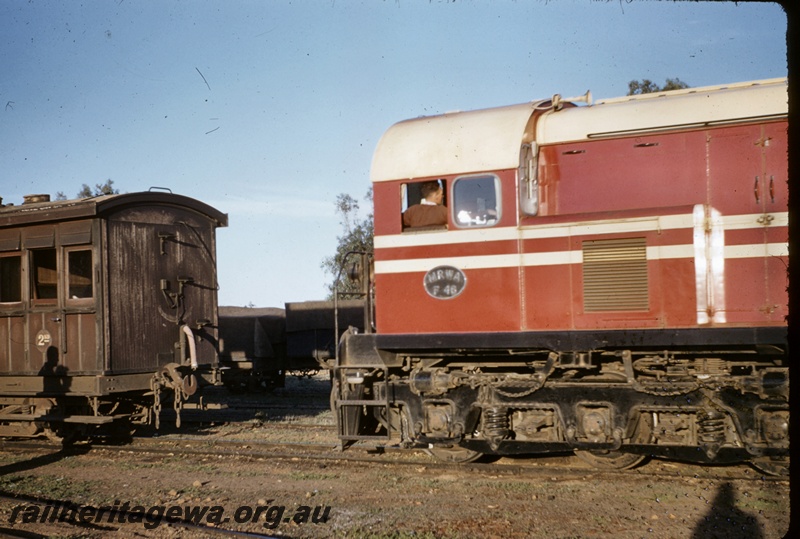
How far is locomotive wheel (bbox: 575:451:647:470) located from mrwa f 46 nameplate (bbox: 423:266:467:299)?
8.43 ft

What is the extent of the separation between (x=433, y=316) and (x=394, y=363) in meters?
0.86

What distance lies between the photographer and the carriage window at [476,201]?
25.3 ft

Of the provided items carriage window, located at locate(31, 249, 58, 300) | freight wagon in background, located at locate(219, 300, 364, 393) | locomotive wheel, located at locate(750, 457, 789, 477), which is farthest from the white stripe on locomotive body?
freight wagon in background, located at locate(219, 300, 364, 393)

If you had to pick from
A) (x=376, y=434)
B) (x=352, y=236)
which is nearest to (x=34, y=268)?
(x=376, y=434)

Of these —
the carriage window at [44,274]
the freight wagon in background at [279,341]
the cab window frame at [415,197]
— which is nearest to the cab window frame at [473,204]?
the cab window frame at [415,197]

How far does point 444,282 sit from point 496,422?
172cm

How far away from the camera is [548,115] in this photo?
8.03 metres

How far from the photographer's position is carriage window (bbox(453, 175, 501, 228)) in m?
7.72

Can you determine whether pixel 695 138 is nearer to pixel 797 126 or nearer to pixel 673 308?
pixel 673 308

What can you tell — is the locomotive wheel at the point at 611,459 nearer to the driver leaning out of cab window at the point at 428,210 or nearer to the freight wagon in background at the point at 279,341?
the driver leaning out of cab window at the point at 428,210

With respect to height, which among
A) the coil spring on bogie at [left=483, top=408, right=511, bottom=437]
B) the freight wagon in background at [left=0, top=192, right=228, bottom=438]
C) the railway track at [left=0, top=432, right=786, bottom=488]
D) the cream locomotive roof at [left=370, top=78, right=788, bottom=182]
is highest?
the cream locomotive roof at [left=370, top=78, right=788, bottom=182]

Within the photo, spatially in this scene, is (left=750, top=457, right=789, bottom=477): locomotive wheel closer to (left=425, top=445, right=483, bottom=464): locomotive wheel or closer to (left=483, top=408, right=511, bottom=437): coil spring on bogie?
(left=483, top=408, right=511, bottom=437): coil spring on bogie

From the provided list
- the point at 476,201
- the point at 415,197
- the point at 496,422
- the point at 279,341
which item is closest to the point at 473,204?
the point at 476,201

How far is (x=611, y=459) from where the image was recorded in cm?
814
